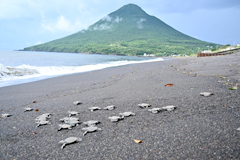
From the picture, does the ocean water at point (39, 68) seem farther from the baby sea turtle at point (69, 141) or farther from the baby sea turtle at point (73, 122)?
the baby sea turtle at point (69, 141)

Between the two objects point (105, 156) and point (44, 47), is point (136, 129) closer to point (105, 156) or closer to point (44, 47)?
point (105, 156)

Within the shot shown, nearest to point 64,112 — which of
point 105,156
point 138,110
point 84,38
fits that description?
point 138,110

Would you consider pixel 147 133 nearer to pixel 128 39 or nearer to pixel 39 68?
pixel 39 68

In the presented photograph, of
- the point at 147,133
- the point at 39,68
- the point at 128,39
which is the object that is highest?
the point at 128,39

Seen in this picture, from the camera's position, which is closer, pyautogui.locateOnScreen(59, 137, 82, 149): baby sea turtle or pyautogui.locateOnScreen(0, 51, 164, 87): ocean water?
pyautogui.locateOnScreen(59, 137, 82, 149): baby sea turtle

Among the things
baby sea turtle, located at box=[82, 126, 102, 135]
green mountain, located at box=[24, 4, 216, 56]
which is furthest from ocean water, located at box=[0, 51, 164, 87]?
green mountain, located at box=[24, 4, 216, 56]

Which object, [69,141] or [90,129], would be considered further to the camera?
[90,129]

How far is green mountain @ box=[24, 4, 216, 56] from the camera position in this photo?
275 ft

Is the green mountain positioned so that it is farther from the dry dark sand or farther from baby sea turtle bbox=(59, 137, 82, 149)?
baby sea turtle bbox=(59, 137, 82, 149)

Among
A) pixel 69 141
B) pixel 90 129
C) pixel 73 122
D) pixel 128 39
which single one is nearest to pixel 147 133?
pixel 90 129

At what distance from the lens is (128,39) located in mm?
103375

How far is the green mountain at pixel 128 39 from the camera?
83.7m

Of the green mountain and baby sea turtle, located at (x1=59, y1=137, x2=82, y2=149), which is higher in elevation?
the green mountain

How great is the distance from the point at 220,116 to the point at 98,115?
7.54 feet
